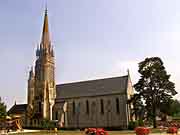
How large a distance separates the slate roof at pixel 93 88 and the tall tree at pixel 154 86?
13124 millimetres

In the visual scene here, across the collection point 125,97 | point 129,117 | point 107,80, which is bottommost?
point 129,117

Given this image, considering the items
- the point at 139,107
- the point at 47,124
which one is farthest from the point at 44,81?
the point at 139,107

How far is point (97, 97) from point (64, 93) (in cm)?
1237

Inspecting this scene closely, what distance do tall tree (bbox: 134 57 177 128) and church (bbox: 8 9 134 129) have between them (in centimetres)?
1268

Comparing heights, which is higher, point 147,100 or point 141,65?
point 141,65

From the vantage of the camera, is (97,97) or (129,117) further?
(97,97)

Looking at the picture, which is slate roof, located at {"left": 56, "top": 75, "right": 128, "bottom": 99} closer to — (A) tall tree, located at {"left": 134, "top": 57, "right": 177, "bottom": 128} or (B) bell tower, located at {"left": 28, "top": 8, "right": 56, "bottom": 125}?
(B) bell tower, located at {"left": 28, "top": 8, "right": 56, "bottom": 125}

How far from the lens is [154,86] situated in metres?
55.0

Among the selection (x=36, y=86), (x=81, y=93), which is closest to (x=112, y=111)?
(x=81, y=93)

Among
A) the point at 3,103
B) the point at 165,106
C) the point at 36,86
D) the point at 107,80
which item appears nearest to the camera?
the point at 165,106

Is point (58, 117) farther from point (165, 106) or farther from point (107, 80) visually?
point (165, 106)

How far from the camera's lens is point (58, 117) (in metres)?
75.8

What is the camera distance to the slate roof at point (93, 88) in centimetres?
7138

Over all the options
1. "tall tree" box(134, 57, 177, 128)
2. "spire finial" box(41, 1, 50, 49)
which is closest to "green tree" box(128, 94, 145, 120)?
"tall tree" box(134, 57, 177, 128)
